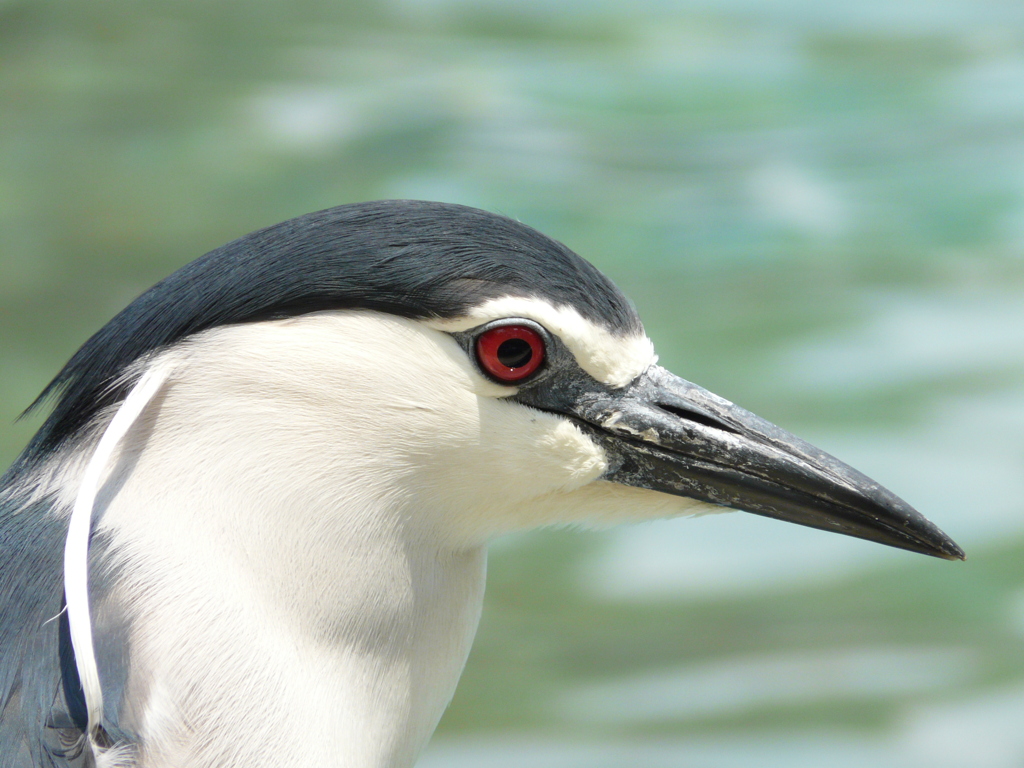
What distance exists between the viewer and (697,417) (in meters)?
1.44

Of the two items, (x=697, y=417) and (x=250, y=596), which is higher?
(x=697, y=417)

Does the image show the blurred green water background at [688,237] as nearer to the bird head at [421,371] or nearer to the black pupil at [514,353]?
the bird head at [421,371]

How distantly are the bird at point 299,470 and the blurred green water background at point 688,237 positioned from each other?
1111 millimetres

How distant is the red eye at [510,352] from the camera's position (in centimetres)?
131

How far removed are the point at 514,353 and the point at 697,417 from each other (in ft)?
0.82

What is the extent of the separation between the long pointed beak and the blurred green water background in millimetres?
1059

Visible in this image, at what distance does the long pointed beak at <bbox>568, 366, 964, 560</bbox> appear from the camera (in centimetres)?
141

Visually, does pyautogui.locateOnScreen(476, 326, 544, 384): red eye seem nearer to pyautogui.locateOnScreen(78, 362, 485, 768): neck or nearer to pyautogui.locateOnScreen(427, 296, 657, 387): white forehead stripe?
pyautogui.locateOnScreen(427, 296, 657, 387): white forehead stripe

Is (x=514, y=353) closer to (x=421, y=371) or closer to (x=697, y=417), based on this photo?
(x=421, y=371)

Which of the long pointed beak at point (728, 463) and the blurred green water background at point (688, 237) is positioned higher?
the blurred green water background at point (688, 237)

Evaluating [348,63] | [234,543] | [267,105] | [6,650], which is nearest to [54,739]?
[6,650]

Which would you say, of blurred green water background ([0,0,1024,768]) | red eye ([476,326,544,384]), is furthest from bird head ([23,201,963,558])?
blurred green water background ([0,0,1024,768])

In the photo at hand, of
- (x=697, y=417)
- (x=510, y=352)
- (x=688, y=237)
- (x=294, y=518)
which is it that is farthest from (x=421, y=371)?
(x=688, y=237)

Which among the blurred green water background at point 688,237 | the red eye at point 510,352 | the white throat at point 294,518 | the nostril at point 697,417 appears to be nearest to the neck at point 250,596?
the white throat at point 294,518
